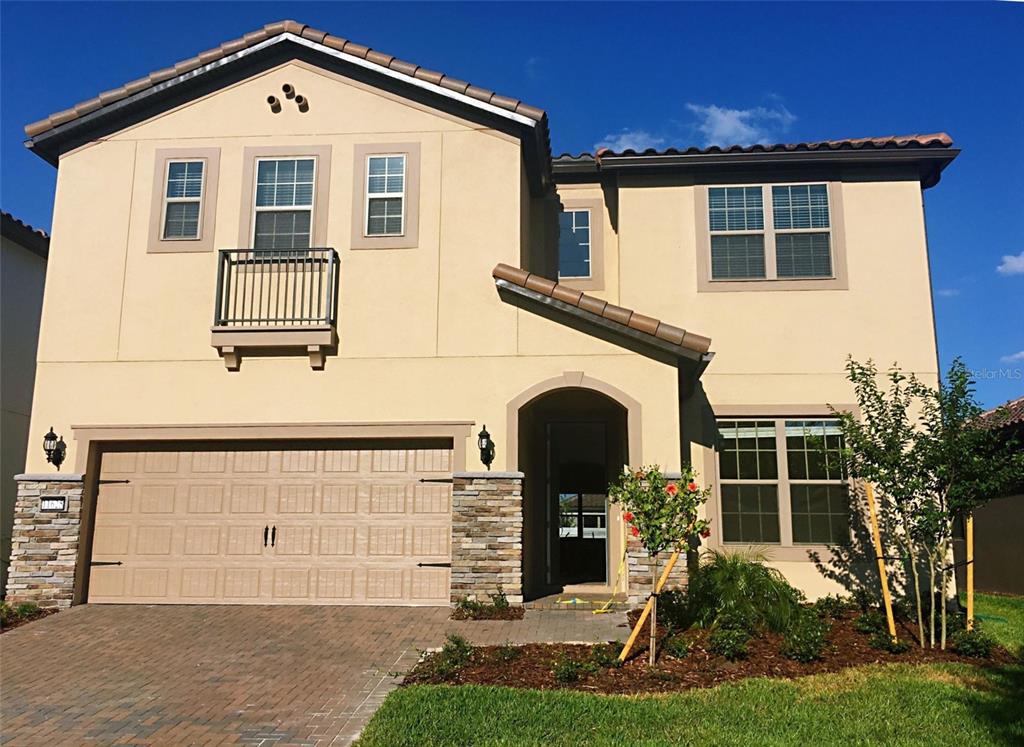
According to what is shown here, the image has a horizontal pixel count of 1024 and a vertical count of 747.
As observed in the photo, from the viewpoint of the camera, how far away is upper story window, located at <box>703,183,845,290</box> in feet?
43.7

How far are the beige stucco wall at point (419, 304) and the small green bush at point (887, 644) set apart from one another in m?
2.87

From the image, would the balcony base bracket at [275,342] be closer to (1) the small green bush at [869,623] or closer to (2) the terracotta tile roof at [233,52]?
(2) the terracotta tile roof at [233,52]

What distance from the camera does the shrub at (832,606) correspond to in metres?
11.2

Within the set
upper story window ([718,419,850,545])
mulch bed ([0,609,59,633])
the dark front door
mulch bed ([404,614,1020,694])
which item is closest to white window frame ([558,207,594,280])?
the dark front door

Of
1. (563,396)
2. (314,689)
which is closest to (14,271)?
(563,396)

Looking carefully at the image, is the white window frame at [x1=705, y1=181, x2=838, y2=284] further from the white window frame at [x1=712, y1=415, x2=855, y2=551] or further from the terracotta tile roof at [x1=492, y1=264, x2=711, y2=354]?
the terracotta tile roof at [x1=492, y1=264, x2=711, y2=354]

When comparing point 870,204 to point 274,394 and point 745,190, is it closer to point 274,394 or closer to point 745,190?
point 745,190

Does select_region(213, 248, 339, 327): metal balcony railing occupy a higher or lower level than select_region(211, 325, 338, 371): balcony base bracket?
higher

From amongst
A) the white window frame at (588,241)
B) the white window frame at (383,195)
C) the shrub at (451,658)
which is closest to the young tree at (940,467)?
the shrub at (451,658)

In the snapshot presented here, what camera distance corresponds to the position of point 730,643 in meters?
8.66

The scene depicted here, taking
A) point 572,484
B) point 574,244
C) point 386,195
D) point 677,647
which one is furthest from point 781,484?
point 386,195

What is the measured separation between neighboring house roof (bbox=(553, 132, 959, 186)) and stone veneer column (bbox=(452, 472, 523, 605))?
5528mm

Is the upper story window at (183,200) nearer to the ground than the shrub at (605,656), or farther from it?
farther from it

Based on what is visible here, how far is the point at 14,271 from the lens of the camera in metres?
15.3
